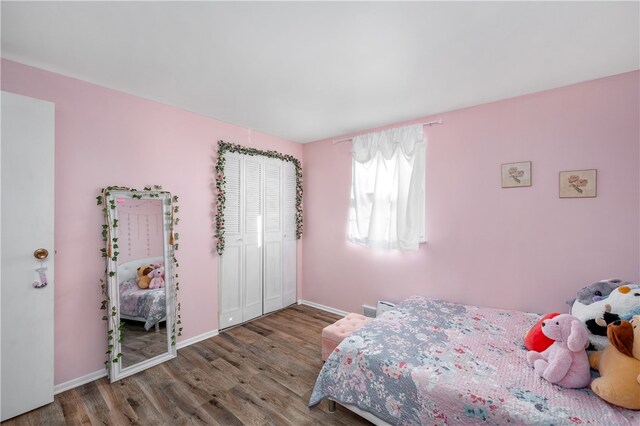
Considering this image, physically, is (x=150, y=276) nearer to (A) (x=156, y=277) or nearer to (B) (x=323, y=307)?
(A) (x=156, y=277)

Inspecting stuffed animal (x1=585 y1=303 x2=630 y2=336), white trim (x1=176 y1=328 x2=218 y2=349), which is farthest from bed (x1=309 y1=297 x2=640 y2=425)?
white trim (x1=176 y1=328 x2=218 y2=349)

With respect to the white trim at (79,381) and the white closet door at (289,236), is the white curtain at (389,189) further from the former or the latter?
the white trim at (79,381)

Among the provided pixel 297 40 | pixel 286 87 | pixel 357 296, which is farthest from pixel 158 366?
pixel 297 40

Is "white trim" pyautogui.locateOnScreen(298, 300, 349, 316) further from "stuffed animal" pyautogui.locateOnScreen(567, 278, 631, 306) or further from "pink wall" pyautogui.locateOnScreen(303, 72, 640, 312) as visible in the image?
"stuffed animal" pyautogui.locateOnScreen(567, 278, 631, 306)

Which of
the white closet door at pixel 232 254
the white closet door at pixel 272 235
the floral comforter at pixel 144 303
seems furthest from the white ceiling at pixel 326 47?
the floral comforter at pixel 144 303

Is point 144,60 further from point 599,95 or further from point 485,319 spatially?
point 599,95

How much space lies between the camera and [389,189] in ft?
11.3

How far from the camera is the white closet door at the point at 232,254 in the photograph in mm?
3393

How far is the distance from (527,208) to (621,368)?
5.06 feet

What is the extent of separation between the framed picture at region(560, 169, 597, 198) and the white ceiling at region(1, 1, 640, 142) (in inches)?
32.1

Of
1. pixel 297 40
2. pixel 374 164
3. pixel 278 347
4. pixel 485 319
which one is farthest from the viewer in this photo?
pixel 374 164

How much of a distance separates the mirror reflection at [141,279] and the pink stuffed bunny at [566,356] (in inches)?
126

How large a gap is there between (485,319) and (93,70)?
4.02 metres

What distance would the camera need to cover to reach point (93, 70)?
2.17 m
